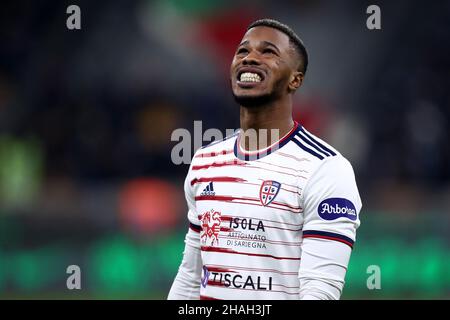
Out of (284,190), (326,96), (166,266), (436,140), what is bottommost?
(166,266)

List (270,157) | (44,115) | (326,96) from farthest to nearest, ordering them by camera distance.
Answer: (326,96)
(44,115)
(270,157)

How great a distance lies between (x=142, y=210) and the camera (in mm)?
13492

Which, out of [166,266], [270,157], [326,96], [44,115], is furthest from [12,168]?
[270,157]

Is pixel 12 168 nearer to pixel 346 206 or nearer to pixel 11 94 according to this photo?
pixel 11 94

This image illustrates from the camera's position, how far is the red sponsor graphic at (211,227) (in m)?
4.63

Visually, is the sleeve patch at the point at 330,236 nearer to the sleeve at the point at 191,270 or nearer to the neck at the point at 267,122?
the neck at the point at 267,122

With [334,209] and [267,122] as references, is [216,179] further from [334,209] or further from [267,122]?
[334,209]

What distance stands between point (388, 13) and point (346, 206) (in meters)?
16.9

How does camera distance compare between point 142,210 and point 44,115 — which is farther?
point 44,115

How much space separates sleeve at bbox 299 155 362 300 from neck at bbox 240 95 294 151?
1.45 ft

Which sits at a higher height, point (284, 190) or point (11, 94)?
point (11, 94)

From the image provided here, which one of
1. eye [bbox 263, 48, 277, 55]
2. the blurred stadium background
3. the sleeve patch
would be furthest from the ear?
the blurred stadium background

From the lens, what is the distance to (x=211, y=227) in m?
4.66

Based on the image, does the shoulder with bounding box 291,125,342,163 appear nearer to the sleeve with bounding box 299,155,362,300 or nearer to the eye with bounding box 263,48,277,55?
the sleeve with bounding box 299,155,362,300
